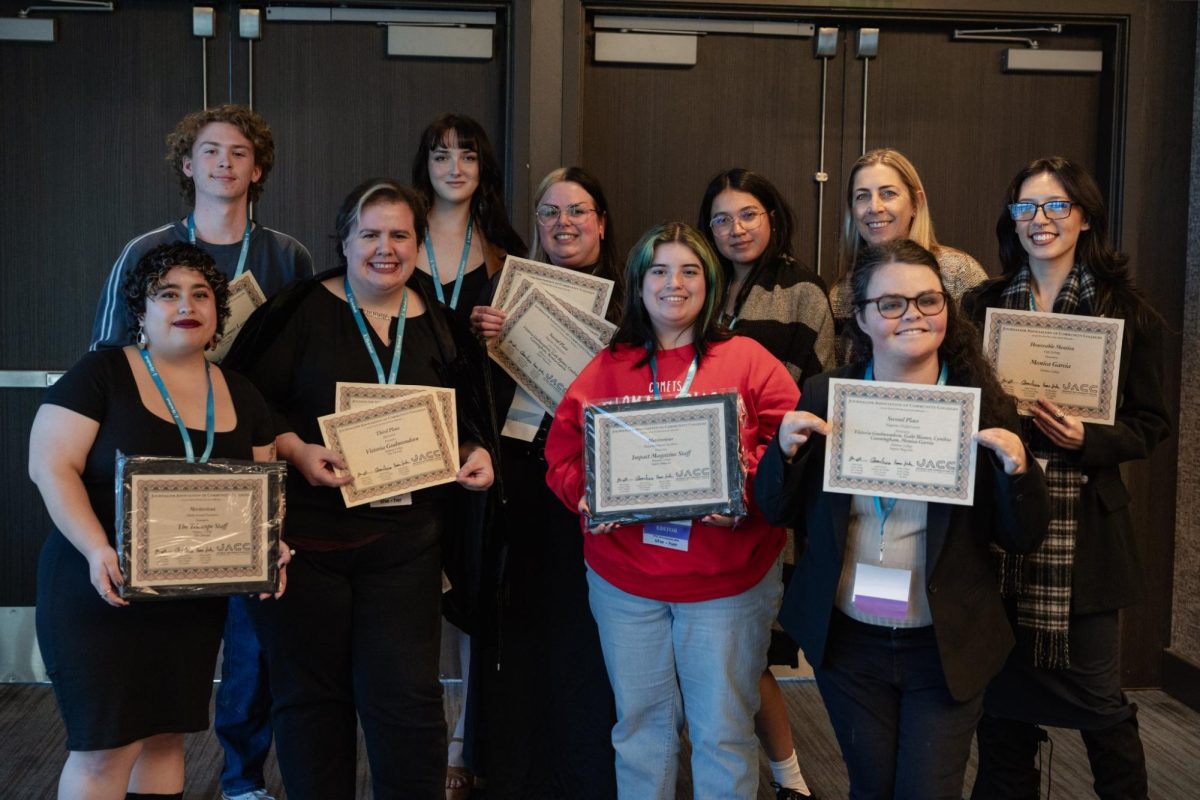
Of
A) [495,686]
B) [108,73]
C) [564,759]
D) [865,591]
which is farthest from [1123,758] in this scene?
[108,73]

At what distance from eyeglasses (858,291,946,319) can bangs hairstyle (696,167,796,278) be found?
2.52ft

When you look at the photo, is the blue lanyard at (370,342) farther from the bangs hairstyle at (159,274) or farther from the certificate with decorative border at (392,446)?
the bangs hairstyle at (159,274)

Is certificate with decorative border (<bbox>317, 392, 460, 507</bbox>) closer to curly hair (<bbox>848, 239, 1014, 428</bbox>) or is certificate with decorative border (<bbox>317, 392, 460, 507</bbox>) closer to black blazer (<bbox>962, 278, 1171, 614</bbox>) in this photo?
curly hair (<bbox>848, 239, 1014, 428</bbox>)

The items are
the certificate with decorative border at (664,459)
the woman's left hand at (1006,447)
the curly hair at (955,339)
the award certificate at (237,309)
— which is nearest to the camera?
the woman's left hand at (1006,447)

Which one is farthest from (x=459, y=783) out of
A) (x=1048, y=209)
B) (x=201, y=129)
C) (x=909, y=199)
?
(x=1048, y=209)

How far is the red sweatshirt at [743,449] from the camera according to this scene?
239cm

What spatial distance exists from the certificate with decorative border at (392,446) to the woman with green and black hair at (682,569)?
10.8 inches

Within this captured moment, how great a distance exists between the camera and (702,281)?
246 centimetres

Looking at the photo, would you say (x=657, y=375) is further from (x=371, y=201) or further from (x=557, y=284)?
(x=371, y=201)

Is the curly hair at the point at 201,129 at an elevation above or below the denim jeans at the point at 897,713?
above

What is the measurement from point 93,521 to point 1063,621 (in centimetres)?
214

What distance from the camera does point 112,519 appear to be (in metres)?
2.21

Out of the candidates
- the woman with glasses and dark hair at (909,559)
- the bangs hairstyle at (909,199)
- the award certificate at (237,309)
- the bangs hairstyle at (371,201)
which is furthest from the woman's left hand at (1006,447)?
the award certificate at (237,309)

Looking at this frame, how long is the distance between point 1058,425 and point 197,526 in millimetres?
1875
